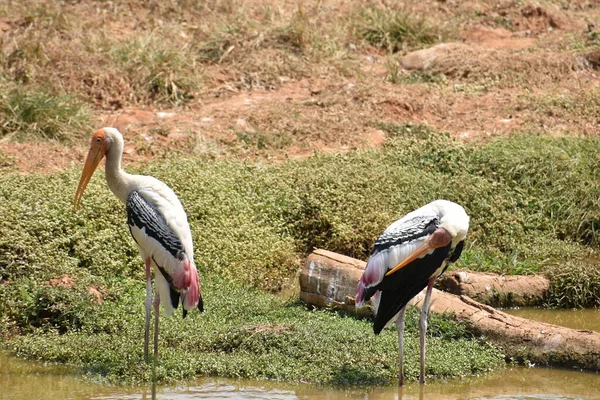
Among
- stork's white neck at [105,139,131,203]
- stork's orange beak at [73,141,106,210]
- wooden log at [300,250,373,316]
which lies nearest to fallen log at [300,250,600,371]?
wooden log at [300,250,373,316]

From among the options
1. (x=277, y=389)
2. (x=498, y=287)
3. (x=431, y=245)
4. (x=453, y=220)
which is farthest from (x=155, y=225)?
(x=498, y=287)

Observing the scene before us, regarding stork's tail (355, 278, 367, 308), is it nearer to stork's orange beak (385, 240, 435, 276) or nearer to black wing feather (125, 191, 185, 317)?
stork's orange beak (385, 240, 435, 276)

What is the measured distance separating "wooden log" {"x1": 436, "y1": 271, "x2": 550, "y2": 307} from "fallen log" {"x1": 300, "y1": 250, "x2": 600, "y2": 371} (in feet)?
1.63

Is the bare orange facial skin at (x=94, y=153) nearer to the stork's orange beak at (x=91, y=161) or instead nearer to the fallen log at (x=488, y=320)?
the stork's orange beak at (x=91, y=161)

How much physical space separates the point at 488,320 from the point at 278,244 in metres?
2.23

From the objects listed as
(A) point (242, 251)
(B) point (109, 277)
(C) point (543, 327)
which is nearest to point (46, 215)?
(B) point (109, 277)

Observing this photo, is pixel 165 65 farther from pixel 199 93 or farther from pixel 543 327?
pixel 543 327

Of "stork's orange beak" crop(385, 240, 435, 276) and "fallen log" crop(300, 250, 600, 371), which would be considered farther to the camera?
"fallen log" crop(300, 250, 600, 371)

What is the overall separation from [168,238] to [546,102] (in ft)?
23.3

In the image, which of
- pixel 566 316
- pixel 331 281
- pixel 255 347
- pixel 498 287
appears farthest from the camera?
pixel 498 287

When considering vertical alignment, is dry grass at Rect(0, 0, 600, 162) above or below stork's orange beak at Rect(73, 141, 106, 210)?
below

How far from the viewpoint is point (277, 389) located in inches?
260

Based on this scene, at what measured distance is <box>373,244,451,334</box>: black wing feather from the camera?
666 centimetres

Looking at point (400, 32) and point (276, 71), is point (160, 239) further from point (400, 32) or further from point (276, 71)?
point (400, 32)
